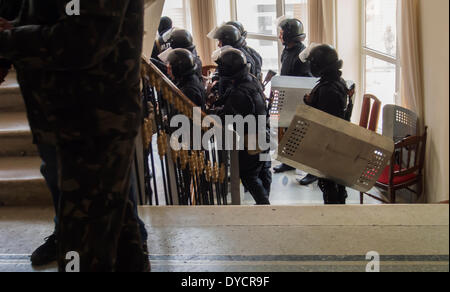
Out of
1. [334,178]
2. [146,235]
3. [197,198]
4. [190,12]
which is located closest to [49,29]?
[146,235]

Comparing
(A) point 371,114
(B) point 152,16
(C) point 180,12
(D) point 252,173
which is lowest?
(D) point 252,173

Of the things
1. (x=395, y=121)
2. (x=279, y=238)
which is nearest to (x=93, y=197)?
(x=279, y=238)

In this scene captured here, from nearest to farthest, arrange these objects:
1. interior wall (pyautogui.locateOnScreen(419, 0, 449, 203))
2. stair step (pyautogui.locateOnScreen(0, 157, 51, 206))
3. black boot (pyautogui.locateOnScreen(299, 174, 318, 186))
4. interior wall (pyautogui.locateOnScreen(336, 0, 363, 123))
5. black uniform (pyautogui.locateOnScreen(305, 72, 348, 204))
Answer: interior wall (pyautogui.locateOnScreen(419, 0, 449, 203)) < stair step (pyautogui.locateOnScreen(0, 157, 51, 206)) < black uniform (pyautogui.locateOnScreen(305, 72, 348, 204)) < black boot (pyautogui.locateOnScreen(299, 174, 318, 186)) < interior wall (pyautogui.locateOnScreen(336, 0, 363, 123))

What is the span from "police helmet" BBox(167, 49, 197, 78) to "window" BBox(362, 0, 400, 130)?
8.17 feet

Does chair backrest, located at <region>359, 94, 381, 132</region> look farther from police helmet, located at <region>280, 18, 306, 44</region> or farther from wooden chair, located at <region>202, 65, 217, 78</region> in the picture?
wooden chair, located at <region>202, 65, 217, 78</region>

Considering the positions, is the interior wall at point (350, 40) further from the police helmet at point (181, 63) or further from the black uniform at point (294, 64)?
the police helmet at point (181, 63)

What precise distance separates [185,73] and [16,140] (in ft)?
6.12

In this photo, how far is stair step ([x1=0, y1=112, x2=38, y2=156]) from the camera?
2.89 meters

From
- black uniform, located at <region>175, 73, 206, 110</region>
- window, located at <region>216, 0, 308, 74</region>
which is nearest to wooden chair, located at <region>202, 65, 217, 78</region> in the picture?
window, located at <region>216, 0, 308, 74</region>

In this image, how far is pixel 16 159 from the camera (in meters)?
2.91

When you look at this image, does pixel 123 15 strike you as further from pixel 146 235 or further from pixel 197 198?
pixel 197 198

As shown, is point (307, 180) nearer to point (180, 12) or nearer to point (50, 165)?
point (50, 165)

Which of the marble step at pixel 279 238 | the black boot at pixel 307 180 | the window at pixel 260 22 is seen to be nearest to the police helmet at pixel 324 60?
the black boot at pixel 307 180

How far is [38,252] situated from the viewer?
194 centimetres
